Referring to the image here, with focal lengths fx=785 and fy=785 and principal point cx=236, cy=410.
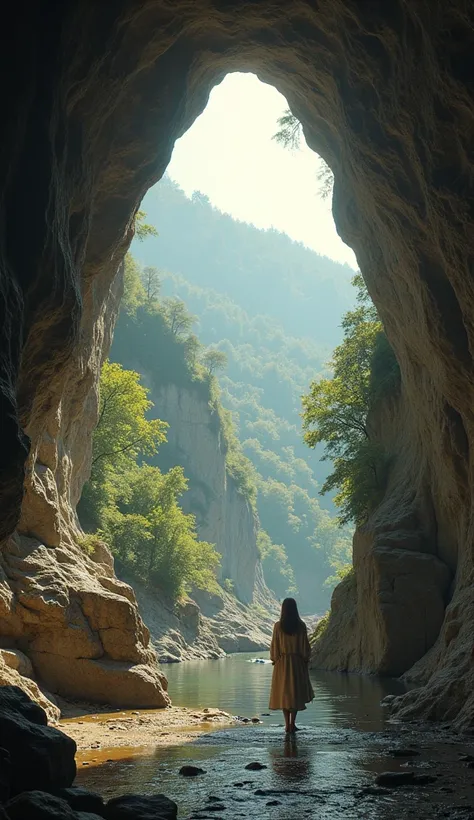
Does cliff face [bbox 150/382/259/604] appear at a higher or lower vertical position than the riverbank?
higher

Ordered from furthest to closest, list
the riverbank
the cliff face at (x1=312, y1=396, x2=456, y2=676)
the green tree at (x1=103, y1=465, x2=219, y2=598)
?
1. the green tree at (x1=103, y1=465, x2=219, y2=598)
2. the cliff face at (x1=312, y1=396, x2=456, y2=676)
3. the riverbank

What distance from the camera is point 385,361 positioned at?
27.4m


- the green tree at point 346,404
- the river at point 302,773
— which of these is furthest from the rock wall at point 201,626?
the river at point 302,773

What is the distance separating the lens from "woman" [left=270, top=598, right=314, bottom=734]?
977 centimetres

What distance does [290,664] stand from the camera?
9.91 meters

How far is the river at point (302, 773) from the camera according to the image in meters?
5.11

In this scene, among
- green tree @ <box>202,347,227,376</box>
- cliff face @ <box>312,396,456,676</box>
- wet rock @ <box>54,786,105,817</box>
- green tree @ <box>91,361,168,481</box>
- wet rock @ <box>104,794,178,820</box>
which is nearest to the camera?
wet rock @ <box>104,794,178,820</box>

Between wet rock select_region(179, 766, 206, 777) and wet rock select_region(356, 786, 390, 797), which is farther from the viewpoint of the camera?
wet rock select_region(179, 766, 206, 777)

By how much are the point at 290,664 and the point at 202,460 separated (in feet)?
234

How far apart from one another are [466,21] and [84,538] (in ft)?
41.3

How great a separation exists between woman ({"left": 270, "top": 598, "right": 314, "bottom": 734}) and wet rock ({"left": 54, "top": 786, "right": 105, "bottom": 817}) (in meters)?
5.06

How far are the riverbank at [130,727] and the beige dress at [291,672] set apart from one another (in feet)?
3.78

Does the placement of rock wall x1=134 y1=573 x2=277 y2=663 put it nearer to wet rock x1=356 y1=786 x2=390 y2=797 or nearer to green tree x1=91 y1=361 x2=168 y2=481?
green tree x1=91 y1=361 x2=168 y2=481

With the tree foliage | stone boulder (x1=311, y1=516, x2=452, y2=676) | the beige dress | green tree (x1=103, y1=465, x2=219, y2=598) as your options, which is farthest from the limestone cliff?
the beige dress
